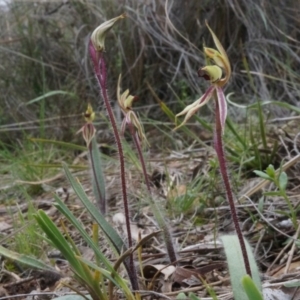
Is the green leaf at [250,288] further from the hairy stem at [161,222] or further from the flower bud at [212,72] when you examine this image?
the hairy stem at [161,222]

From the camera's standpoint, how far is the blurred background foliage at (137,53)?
10.3 ft

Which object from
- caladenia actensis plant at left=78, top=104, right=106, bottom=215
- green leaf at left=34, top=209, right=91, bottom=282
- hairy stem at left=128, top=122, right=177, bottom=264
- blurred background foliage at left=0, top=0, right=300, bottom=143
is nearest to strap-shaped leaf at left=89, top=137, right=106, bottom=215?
caladenia actensis plant at left=78, top=104, right=106, bottom=215

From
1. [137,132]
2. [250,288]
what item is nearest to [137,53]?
[137,132]

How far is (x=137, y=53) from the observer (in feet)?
11.3

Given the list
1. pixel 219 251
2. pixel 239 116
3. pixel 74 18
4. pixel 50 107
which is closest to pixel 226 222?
pixel 219 251

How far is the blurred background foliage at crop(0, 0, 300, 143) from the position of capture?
313 centimetres

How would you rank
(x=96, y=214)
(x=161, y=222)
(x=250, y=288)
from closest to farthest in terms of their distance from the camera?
1. (x=250, y=288)
2. (x=96, y=214)
3. (x=161, y=222)

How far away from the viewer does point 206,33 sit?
3344mm

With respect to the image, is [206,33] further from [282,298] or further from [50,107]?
[282,298]

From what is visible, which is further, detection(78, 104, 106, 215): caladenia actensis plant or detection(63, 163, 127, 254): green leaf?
detection(78, 104, 106, 215): caladenia actensis plant

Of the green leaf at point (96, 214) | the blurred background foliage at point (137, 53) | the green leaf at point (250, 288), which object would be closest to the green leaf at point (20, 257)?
the green leaf at point (96, 214)

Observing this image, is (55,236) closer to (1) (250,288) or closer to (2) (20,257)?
(2) (20,257)

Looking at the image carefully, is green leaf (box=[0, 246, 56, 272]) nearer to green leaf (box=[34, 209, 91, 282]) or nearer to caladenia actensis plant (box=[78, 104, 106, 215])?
green leaf (box=[34, 209, 91, 282])

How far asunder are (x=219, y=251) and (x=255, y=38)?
216 centimetres
